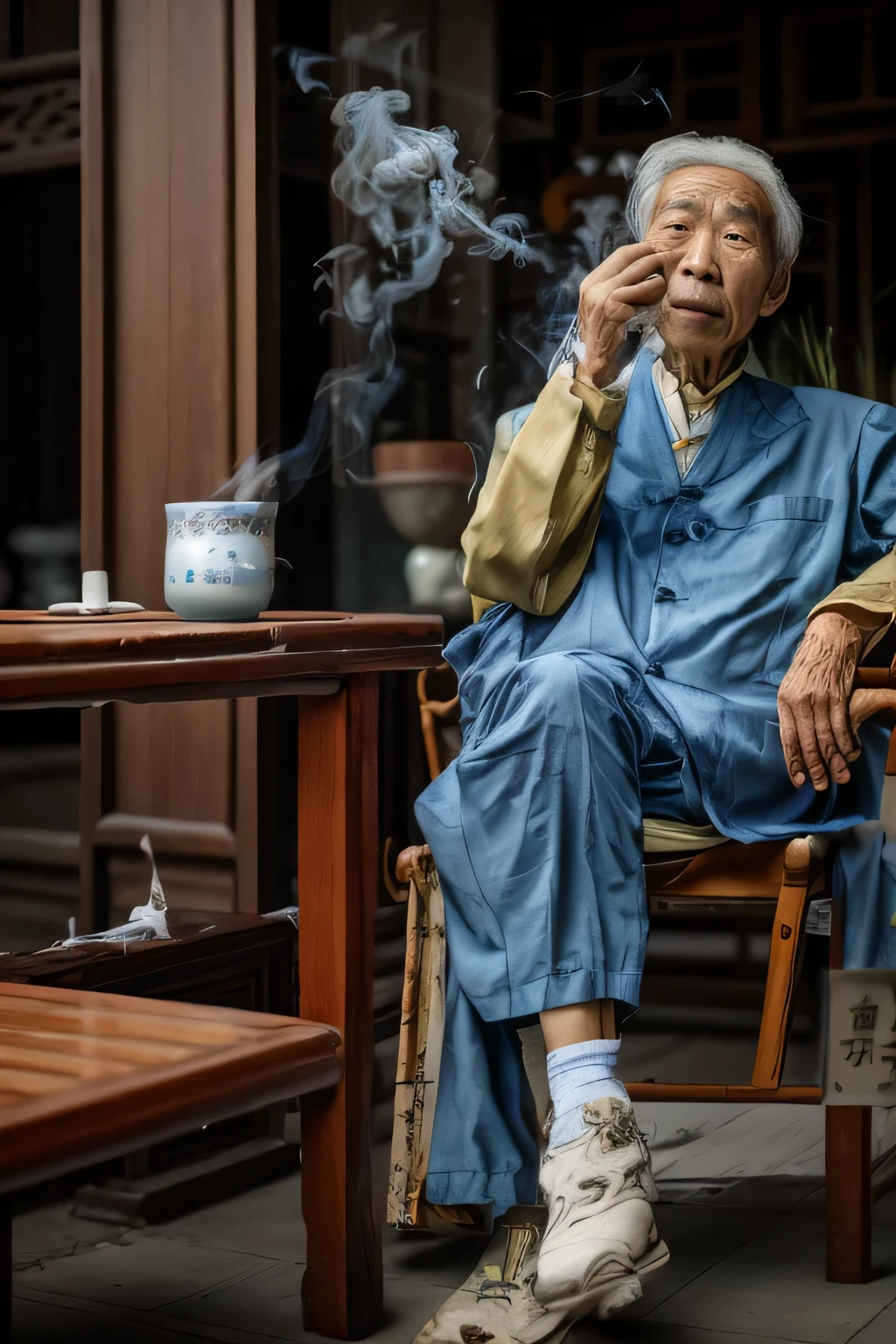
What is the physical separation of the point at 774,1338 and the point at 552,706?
809 mm

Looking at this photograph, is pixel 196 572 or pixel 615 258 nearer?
pixel 196 572

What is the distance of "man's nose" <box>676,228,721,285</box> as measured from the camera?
6.98 feet

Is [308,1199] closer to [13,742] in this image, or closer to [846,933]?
[846,933]

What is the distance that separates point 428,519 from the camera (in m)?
2.88

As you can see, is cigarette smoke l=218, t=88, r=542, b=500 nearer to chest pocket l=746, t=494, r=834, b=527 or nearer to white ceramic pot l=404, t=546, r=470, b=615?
white ceramic pot l=404, t=546, r=470, b=615

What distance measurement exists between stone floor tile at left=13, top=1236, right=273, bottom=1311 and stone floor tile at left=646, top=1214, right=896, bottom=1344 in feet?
1.95

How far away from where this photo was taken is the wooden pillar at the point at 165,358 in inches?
99.9

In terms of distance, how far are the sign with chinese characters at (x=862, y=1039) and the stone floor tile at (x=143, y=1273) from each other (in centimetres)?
83

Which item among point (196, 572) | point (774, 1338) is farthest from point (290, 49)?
point (774, 1338)

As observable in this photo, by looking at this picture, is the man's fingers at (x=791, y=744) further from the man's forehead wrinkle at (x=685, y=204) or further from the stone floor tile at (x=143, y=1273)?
the stone floor tile at (x=143, y=1273)

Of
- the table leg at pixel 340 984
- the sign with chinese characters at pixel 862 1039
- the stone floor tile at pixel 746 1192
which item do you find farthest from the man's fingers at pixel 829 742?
the stone floor tile at pixel 746 1192

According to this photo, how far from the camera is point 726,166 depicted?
2.18 m

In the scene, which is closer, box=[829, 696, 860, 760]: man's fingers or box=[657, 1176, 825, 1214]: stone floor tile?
box=[829, 696, 860, 760]: man's fingers

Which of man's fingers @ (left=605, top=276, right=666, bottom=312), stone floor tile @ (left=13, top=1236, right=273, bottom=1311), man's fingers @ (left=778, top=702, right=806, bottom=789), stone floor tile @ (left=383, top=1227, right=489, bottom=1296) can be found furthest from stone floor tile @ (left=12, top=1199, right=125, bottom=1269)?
man's fingers @ (left=605, top=276, right=666, bottom=312)
